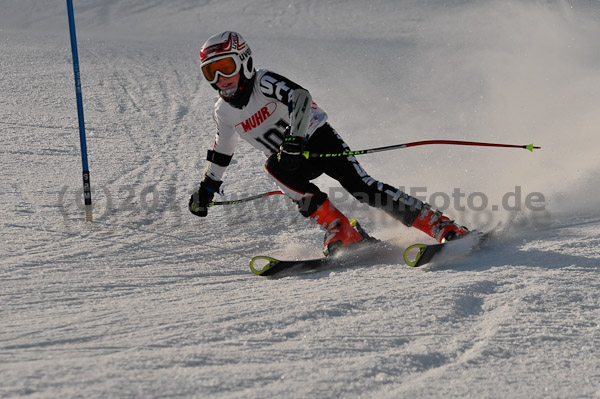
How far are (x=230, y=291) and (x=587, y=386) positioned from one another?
1770 mm

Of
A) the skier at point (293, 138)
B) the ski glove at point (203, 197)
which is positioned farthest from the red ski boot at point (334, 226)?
the ski glove at point (203, 197)

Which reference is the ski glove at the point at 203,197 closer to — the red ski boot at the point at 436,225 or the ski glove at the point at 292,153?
the ski glove at the point at 292,153

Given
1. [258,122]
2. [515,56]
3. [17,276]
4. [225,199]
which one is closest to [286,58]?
[515,56]

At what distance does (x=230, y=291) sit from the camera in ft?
11.0

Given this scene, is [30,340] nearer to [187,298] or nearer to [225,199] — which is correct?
[187,298]

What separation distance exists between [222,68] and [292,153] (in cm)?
68

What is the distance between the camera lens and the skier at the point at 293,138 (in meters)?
3.81

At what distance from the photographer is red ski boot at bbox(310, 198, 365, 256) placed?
4066 millimetres

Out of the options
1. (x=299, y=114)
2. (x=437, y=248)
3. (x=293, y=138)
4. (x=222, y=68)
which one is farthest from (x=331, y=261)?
(x=222, y=68)

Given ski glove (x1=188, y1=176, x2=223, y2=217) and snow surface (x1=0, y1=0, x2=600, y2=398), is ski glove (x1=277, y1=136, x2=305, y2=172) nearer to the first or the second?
snow surface (x1=0, y1=0, x2=600, y2=398)

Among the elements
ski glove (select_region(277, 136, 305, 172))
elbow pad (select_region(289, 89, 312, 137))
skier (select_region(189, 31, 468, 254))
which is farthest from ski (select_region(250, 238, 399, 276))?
elbow pad (select_region(289, 89, 312, 137))

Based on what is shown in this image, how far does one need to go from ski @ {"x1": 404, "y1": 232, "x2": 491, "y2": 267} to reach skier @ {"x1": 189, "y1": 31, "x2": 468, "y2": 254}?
11cm

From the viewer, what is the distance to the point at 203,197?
4449 millimetres

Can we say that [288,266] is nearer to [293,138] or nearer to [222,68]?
[293,138]
